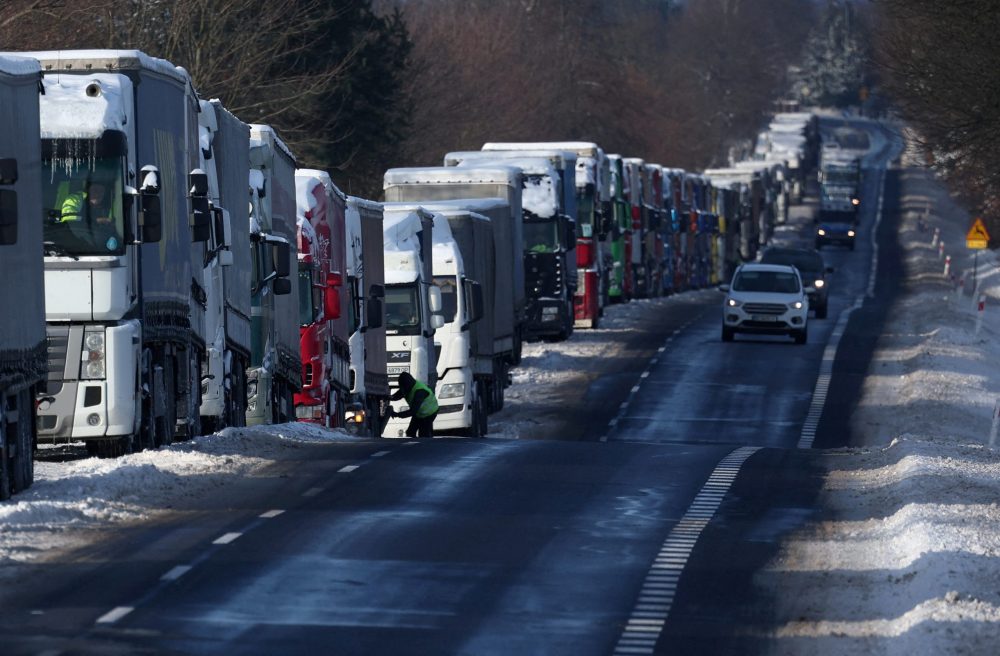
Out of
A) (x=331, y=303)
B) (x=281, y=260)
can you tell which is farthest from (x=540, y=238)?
(x=281, y=260)

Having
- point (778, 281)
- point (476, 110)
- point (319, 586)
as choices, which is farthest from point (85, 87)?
point (476, 110)

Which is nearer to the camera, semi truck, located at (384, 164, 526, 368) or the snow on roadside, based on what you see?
the snow on roadside

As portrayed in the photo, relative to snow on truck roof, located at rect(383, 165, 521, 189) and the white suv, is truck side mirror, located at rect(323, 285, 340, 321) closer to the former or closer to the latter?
snow on truck roof, located at rect(383, 165, 521, 189)

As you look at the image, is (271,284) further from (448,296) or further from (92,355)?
(448,296)

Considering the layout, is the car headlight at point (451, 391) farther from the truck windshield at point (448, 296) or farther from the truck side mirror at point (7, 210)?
the truck side mirror at point (7, 210)

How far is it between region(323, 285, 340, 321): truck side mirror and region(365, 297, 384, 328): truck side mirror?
0.60m

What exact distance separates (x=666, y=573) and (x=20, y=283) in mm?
5739

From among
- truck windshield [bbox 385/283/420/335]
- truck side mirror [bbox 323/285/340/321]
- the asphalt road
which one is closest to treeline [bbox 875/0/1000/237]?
truck windshield [bbox 385/283/420/335]

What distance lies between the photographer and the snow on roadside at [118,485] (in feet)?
46.2

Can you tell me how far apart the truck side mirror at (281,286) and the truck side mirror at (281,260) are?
0.18 feet

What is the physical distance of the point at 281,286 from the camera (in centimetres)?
2298

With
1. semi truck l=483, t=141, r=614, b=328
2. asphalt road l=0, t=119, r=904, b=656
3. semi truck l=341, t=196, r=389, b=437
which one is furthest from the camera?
semi truck l=483, t=141, r=614, b=328

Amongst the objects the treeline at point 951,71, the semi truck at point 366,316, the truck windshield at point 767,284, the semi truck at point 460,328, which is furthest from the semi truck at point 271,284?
the truck windshield at point 767,284

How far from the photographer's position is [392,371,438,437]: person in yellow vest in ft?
84.3
